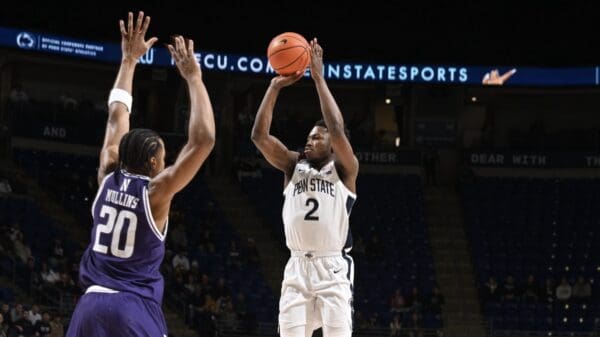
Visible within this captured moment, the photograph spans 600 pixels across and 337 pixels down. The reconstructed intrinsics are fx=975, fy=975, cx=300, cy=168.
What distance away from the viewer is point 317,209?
8.10m

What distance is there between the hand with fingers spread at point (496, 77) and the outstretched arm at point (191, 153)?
2290 cm

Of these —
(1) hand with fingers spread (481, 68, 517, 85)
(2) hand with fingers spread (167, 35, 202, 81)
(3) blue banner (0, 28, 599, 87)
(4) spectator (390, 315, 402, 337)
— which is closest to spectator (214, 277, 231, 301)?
(4) spectator (390, 315, 402, 337)

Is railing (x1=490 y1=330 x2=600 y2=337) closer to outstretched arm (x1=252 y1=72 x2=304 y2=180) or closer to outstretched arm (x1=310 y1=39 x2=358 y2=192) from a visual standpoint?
outstretched arm (x1=252 y1=72 x2=304 y2=180)

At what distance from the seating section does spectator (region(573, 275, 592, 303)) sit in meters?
0.02

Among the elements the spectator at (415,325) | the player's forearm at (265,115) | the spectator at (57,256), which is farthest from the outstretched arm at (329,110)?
the spectator at (57,256)

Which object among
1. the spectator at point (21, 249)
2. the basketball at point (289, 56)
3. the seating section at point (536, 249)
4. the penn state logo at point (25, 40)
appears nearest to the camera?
the basketball at point (289, 56)

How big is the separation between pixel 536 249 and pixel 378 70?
669cm

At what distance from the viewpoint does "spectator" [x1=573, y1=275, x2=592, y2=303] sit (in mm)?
22109

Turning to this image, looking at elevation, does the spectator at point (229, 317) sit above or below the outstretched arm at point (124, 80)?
below

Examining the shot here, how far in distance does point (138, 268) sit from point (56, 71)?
25297mm

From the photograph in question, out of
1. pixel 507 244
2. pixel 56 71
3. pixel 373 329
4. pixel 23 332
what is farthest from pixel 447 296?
pixel 56 71

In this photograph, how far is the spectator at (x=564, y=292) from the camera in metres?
22.1

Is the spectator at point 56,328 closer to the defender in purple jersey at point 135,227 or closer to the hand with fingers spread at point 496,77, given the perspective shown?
the defender in purple jersey at point 135,227

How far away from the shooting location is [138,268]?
4.86 metres
